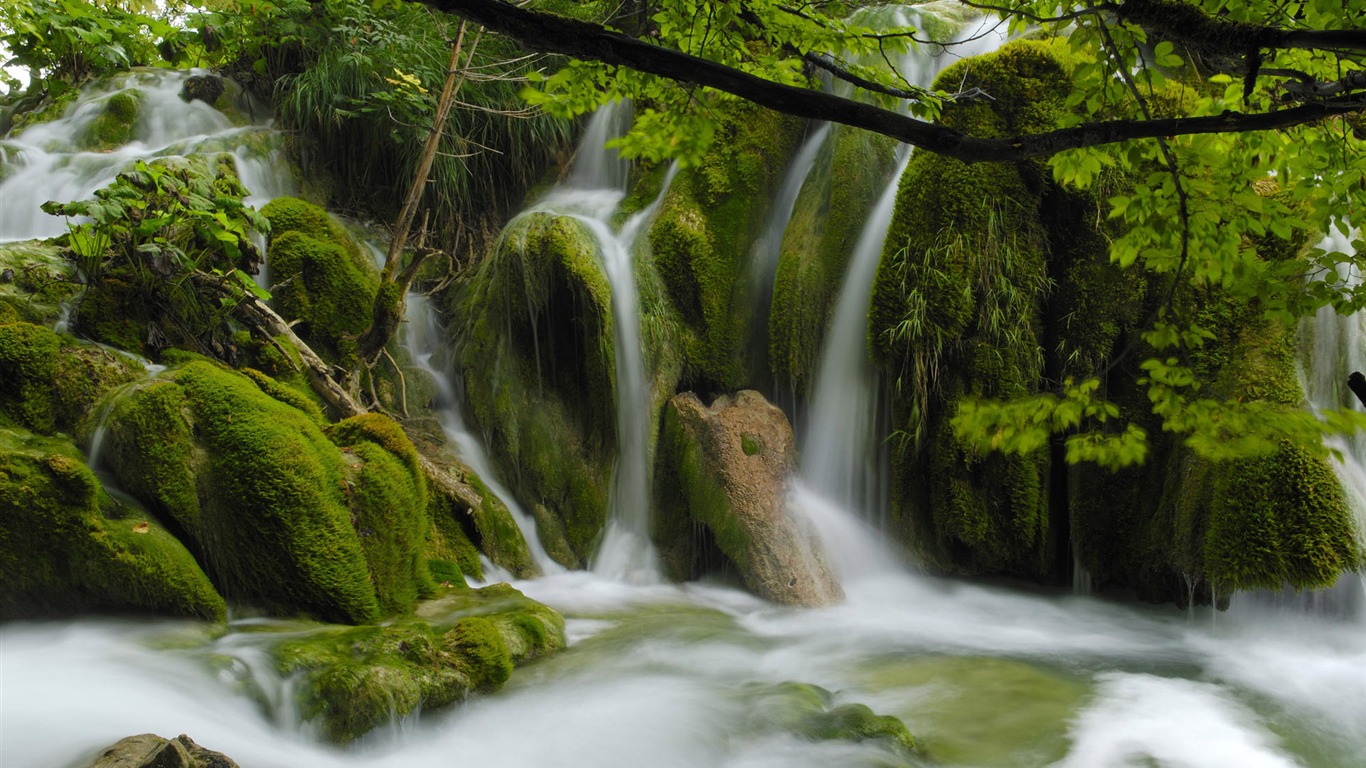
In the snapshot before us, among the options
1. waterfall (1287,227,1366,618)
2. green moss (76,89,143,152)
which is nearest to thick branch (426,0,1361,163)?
waterfall (1287,227,1366,618)

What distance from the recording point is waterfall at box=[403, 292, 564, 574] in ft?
23.7

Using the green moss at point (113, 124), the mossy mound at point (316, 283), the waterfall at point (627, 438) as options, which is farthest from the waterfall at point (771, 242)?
the green moss at point (113, 124)

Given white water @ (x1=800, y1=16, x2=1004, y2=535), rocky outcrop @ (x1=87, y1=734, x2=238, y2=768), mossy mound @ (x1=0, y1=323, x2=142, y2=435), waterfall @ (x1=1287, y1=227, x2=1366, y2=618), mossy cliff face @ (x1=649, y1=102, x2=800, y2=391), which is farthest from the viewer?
mossy cliff face @ (x1=649, y1=102, x2=800, y2=391)

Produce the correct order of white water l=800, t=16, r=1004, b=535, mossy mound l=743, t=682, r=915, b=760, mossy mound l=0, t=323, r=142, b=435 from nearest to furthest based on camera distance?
mossy mound l=743, t=682, r=915, b=760
mossy mound l=0, t=323, r=142, b=435
white water l=800, t=16, r=1004, b=535

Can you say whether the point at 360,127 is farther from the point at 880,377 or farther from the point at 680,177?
the point at 880,377

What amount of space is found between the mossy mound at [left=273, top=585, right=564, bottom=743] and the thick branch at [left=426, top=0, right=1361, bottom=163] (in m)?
3.11

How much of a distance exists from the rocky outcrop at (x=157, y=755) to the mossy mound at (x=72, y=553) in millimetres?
1376

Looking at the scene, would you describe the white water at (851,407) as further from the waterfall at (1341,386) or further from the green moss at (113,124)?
the green moss at (113,124)

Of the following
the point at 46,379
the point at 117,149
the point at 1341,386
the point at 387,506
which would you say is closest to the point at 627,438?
the point at 387,506

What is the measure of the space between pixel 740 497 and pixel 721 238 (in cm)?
261

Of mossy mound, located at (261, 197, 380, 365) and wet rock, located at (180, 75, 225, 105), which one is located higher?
wet rock, located at (180, 75, 225, 105)

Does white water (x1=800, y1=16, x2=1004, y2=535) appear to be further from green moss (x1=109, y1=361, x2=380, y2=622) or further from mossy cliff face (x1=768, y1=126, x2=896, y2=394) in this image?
green moss (x1=109, y1=361, x2=380, y2=622)

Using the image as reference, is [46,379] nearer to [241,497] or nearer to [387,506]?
[241,497]

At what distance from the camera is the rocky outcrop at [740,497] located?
251 inches
